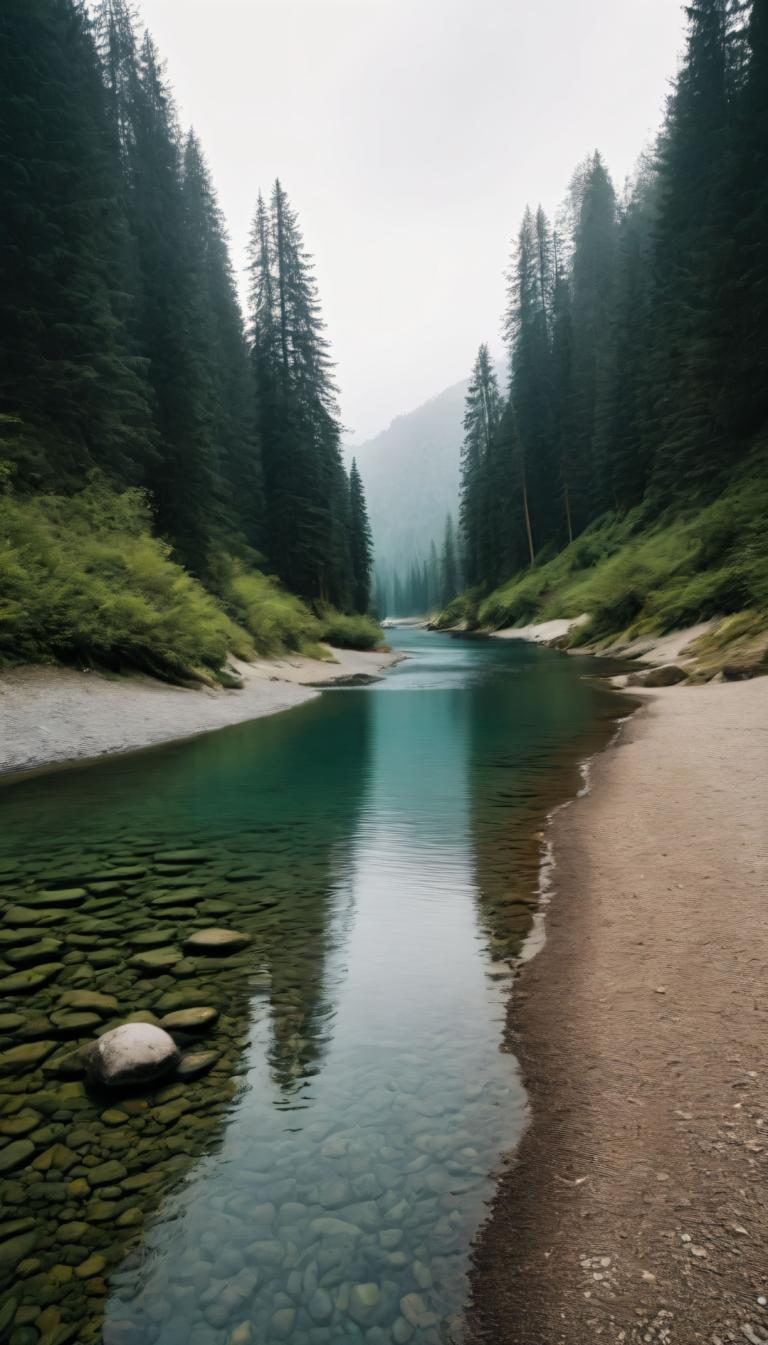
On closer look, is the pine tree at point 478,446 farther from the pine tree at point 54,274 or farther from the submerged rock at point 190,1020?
the submerged rock at point 190,1020

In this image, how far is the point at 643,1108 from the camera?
108 inches

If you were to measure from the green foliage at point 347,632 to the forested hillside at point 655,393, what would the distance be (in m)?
10.7

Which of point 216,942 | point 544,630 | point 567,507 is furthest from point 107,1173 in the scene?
point 567,507

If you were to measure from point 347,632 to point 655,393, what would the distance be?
19987mm

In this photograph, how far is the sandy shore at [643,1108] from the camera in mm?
1909

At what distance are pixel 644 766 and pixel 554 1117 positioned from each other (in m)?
6.29

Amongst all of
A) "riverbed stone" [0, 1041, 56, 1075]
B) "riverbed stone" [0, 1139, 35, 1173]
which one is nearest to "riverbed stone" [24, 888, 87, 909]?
"riverbed stone" [0, 1041, 56, 1075]

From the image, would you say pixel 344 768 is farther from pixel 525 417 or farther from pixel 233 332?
pixel 525 417

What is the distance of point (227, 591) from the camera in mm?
24531

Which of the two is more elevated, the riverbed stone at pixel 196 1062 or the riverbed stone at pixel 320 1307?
the riverbed stone at pixel 320 1307

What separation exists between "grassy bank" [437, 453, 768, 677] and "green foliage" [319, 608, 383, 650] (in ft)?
35.0

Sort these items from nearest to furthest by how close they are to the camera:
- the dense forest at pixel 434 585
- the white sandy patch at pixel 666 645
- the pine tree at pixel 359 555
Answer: the white sandy patch at pixel 666 645, the pine tree at pixel 359 555, the dense forest at pixel 434 585

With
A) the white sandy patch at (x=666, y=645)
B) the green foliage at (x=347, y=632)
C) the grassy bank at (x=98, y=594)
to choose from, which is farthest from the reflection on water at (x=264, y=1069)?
the green foliage at (x=347, y=632)

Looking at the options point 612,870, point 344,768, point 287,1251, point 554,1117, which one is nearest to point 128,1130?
point 287,1251
